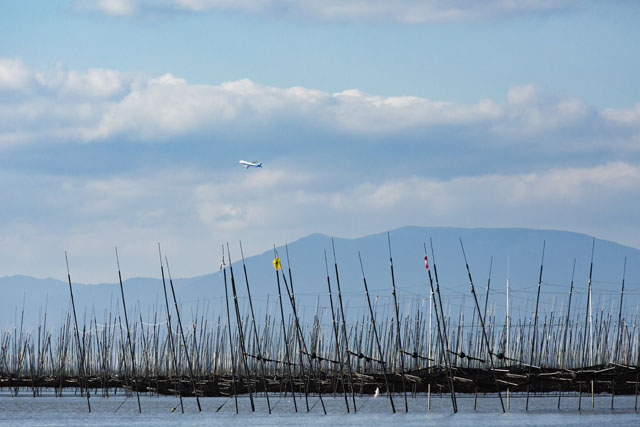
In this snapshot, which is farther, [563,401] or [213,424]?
[563,401]

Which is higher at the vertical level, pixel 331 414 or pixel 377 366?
pixel 377 366

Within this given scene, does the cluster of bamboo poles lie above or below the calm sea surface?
above

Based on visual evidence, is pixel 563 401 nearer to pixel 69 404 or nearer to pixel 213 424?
pixel 213 424

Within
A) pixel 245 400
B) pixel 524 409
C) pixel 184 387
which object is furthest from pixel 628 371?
pixel 184 387

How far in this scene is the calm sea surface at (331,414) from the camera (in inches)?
1789

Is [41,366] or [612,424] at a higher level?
[41,366]

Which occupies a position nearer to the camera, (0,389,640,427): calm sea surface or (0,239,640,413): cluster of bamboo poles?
(0,239,640,413): cluster of bamboo poles

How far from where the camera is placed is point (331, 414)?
50.2 m

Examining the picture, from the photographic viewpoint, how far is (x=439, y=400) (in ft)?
205

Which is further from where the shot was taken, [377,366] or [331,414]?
[377,366]

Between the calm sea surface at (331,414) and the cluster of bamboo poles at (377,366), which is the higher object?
the cluster of bamboo poles at (377,366)

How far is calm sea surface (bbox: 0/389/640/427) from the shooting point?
45438mm

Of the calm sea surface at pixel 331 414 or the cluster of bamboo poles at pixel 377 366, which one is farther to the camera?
the calm sea surface at pixel 331 414

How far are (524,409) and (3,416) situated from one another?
83.8 feet
